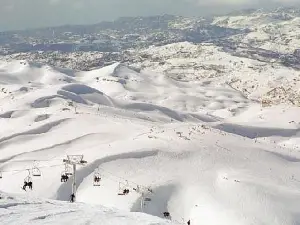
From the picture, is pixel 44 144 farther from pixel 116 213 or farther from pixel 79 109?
pixel 116 213

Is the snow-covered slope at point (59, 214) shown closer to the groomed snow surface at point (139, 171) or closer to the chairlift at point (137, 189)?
the groomed snow surface at point (139, 171)

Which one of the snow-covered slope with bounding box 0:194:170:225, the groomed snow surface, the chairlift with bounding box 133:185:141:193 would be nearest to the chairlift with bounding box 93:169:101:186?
the groomed snow surface

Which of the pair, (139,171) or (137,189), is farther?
(139,171)

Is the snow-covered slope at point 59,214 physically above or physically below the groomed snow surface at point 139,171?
above

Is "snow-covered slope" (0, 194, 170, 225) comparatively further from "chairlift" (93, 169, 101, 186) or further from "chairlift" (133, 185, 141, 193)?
"chairlift" (133, 185, 141, 193)

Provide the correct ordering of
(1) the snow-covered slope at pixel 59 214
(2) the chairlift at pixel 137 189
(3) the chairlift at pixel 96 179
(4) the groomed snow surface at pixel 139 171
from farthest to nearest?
(2) the chairlift at pixel 137 189 → (3) the chairlift at pixel 96 179 → (4) the groomed snow surface at pixel 139 171 → (1) the snow-covered slope at pixel 59 214

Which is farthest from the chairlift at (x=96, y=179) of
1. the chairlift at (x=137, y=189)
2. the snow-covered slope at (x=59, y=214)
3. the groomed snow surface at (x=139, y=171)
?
the snow-covered slope at (x=59, y=214)

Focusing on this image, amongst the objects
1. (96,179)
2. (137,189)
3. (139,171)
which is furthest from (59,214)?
(139,171)

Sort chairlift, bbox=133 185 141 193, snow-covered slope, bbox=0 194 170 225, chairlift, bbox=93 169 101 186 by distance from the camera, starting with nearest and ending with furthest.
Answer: snow-covered slope, bbox=0 194 170 225, chairlift, bbox=93 169 101 186, chairlift, bbox=133 185 141 193

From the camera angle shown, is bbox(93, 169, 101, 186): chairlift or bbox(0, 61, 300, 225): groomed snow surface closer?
bbox(0, 61, 300, 225): groomed snow surface

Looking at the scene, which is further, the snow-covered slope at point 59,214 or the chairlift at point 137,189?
the chairlift at point 137,189

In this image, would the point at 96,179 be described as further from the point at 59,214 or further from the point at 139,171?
the point at 59,214
